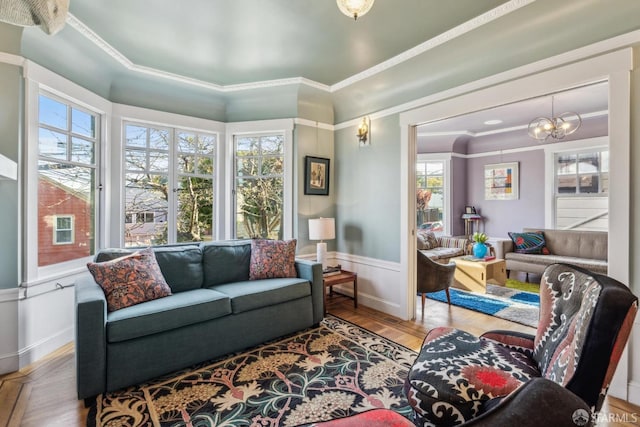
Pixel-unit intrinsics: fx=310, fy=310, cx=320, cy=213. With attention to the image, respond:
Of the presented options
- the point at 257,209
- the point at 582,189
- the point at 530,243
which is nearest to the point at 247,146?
the point at 257,209

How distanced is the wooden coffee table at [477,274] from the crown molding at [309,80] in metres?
3.02

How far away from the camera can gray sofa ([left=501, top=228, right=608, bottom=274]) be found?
4.74 meters

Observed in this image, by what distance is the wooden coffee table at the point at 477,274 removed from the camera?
174 inches

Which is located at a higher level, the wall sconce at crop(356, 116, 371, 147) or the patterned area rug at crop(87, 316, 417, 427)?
the wall sconce at crop(356, 116, 371, 147)

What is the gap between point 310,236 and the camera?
374 cm

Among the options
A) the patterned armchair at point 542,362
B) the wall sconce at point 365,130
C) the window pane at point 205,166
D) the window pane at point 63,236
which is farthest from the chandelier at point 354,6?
the window pane at point 63,236

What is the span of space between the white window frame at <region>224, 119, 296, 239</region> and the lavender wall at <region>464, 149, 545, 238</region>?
4.52 m

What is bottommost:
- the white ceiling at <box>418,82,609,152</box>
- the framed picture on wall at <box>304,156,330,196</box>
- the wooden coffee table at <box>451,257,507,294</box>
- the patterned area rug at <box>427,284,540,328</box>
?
the patterned area rug at <box>427,284,540,328</box>

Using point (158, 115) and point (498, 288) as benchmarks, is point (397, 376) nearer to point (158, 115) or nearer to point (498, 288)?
point (498, 288)

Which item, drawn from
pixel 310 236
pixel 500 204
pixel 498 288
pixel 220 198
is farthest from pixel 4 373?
pixel 500 204

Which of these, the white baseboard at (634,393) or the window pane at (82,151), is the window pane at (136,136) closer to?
the window pane at (82,151)

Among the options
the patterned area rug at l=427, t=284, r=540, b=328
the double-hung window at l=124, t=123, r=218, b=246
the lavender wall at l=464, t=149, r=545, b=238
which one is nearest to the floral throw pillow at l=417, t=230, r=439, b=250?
the patterned area rug at l=427, t=284, r=540, b=328

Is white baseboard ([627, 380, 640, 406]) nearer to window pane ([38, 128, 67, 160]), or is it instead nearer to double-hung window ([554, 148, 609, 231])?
double-hung window ([554, 148, 609, 231])

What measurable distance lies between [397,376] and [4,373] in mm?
2862
